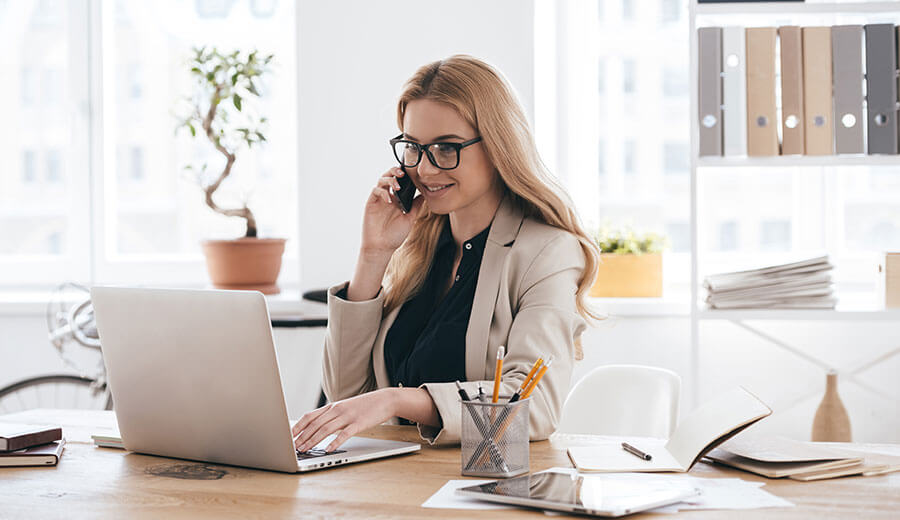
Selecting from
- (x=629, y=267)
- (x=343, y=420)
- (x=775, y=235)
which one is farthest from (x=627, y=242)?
(x=343, y=420)

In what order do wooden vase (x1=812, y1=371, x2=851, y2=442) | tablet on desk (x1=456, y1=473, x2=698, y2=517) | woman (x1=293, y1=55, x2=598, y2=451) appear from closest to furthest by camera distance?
tablet on desk (x1=456, y1=473, x2=698, y2=517) → woman (x1=293, y1=55, x2=598, y2=451) → wooden vase (x1=812, y1=371, x2=851, y2=442)

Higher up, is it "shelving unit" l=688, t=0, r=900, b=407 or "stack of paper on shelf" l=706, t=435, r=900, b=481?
"shelving unit" l=688, t=0, r=900, b=407

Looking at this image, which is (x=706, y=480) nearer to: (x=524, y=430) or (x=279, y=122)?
(x=524, y=430)

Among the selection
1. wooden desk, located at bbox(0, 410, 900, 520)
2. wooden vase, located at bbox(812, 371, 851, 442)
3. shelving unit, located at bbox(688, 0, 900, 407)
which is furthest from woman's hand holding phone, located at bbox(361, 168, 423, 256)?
wooden vase, located at bbox(812, 371, 851, 442)

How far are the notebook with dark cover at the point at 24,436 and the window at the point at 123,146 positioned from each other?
81.0 inches

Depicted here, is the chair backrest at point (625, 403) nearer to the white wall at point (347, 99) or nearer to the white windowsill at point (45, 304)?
the white windowsill at point (45, 304)

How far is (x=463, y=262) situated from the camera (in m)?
1.94

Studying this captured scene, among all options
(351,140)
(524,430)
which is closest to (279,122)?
(351,140)

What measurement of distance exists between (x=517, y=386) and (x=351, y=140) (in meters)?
1.76

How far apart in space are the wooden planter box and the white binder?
0.62 meters

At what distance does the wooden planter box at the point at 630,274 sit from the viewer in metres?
3.13

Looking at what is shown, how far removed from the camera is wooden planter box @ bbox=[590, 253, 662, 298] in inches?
123

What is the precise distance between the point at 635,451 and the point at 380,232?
80 centimetres

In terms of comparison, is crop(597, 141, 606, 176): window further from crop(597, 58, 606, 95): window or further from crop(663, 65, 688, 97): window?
crop(663, 65, 688, 97): window
